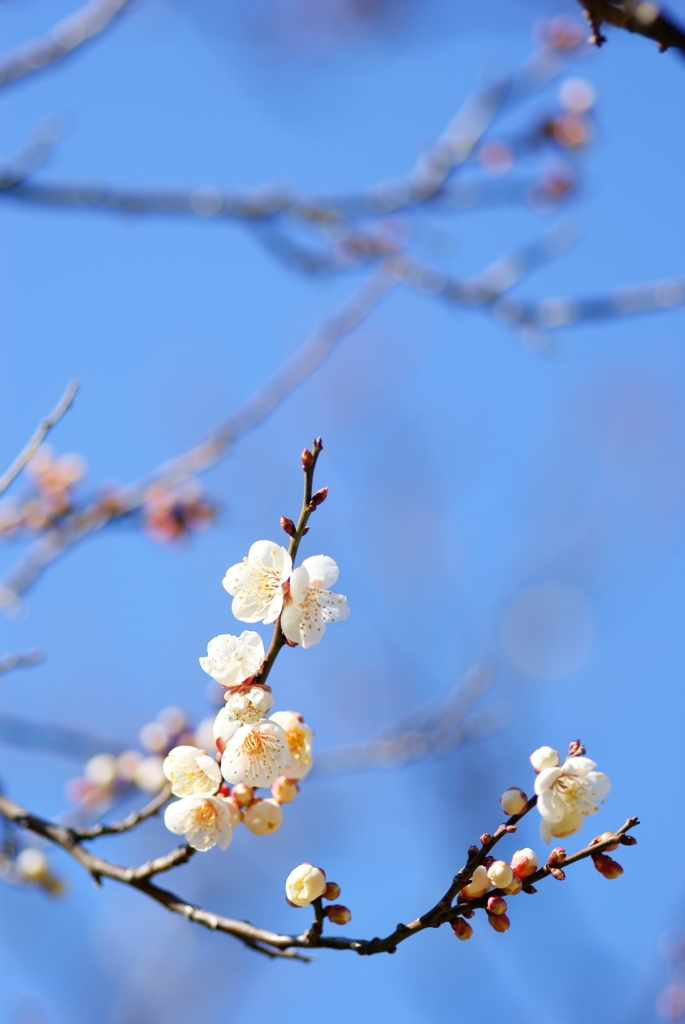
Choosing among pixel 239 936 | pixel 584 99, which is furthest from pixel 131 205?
pixel 584 99

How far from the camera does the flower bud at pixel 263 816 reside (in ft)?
4.68

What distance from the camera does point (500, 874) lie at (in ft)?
4.07

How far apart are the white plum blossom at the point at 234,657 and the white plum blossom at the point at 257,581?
0.11 feet

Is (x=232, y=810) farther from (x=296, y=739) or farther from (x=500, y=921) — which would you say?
(x=500, y=921)

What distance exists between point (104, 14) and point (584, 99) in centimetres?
331

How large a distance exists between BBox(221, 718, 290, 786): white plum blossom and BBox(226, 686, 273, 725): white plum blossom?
0.05 m

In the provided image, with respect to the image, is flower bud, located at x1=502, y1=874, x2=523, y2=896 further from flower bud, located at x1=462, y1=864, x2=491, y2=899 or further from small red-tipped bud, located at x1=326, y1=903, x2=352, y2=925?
small red-tipped bud, located at x1=326, y1=903, x2=352, y2=925

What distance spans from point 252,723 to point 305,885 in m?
0.26

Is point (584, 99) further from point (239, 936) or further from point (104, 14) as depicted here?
point (239, 936)

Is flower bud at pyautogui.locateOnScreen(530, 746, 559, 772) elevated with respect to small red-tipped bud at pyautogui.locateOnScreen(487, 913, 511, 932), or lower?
elevated

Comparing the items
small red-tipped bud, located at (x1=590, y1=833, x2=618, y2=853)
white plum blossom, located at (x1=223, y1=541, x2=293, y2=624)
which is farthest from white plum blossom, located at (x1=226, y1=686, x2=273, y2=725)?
small red-tipped bud, located at (x1=590, y1=833, x2=618, y2=853)

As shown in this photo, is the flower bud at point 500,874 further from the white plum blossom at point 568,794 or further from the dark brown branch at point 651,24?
the dark brown branch at point 651,24

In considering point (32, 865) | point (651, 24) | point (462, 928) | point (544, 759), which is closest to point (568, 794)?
point (544, 759)

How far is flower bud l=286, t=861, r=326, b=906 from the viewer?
4.33ft
